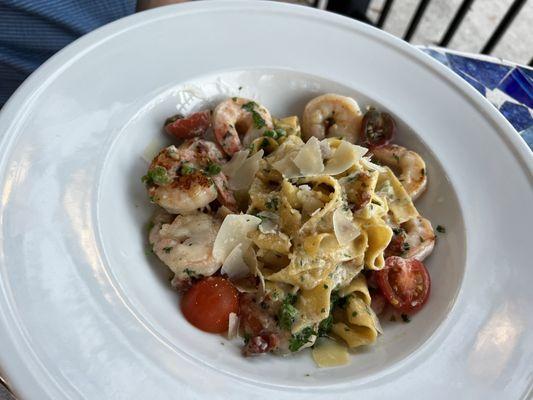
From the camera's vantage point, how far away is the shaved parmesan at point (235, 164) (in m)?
2.33

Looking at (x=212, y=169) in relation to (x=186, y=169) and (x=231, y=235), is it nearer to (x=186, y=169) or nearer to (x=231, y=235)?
(x=186, y=169)

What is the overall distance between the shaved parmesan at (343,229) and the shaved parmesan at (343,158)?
0.56ft

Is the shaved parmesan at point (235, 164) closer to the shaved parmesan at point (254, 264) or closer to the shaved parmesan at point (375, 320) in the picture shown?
the shaved parmesan at point (254, 264)

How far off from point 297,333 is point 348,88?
1255 millimetres

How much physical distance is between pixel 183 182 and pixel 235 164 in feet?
0.92

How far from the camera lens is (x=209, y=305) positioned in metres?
1.99

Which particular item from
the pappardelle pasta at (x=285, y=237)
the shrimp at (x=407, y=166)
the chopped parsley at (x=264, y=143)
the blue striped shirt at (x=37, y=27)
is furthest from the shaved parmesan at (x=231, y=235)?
the blue striped shirt at (x=37, y=27)

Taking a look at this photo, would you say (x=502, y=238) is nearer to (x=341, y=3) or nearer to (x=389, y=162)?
(x=389, y=162)

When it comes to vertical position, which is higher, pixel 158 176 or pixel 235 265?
pixel 158 176

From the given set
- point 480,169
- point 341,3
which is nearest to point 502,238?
point 480,169

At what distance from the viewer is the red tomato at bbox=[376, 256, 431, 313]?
2.19m

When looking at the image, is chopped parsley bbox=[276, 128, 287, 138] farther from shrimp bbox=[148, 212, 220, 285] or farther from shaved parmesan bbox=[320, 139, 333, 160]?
shrimp bbox=[148, 212, 220, 285]

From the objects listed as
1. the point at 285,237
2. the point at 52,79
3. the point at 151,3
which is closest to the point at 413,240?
the point at 285,237

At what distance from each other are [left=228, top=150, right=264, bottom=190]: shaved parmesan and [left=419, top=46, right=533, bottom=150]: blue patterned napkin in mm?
1264
